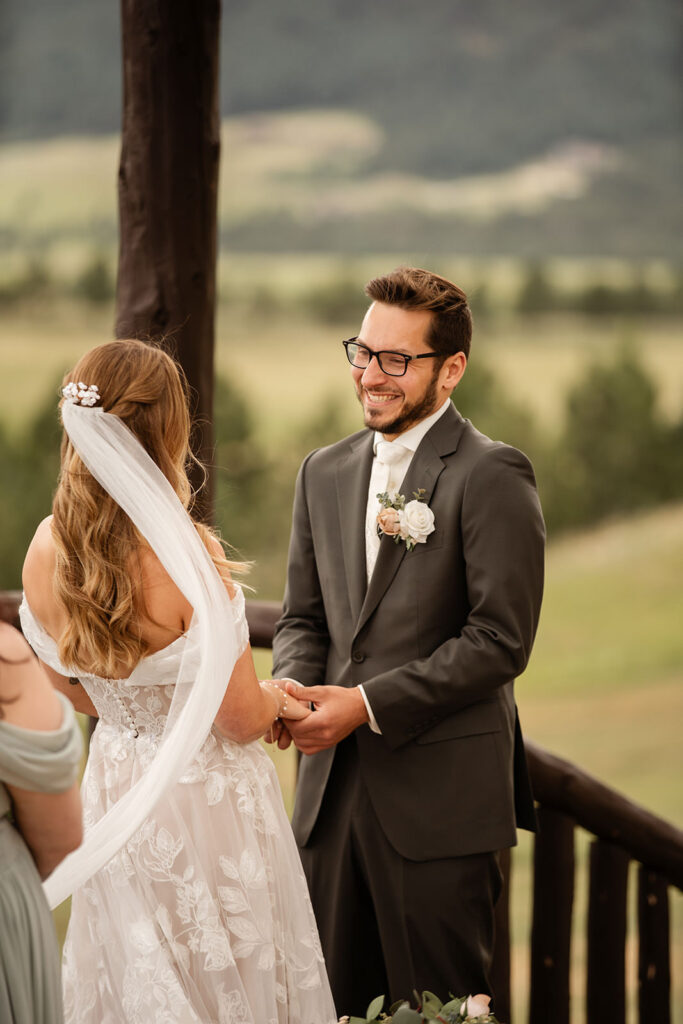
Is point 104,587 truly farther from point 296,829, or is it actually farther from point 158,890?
point 296,829

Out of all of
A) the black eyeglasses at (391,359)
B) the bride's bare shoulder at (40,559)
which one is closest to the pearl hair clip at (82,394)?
the bride's bare shoulder at (40,559)

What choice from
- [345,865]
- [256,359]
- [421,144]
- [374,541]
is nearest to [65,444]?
[374,541]

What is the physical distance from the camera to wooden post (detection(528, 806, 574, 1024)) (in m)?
2.78

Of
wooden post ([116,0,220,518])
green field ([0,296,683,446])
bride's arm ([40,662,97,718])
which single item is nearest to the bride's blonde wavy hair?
bride's arm ([40,662,97,718])

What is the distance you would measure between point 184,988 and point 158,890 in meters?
0.17

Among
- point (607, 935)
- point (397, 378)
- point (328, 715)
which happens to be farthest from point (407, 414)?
point (607, 935)

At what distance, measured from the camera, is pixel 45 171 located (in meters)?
9.62

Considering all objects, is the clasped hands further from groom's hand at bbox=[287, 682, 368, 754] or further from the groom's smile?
the groom's smile

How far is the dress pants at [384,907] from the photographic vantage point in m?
2.27

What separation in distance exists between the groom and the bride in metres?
0.30

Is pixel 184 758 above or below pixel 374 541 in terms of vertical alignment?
below

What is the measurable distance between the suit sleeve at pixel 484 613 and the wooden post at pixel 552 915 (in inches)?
28.1

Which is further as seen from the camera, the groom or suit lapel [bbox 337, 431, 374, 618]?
suit lapel [bbox 337, 431, 374, 618]

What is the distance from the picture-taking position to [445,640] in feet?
7.59
